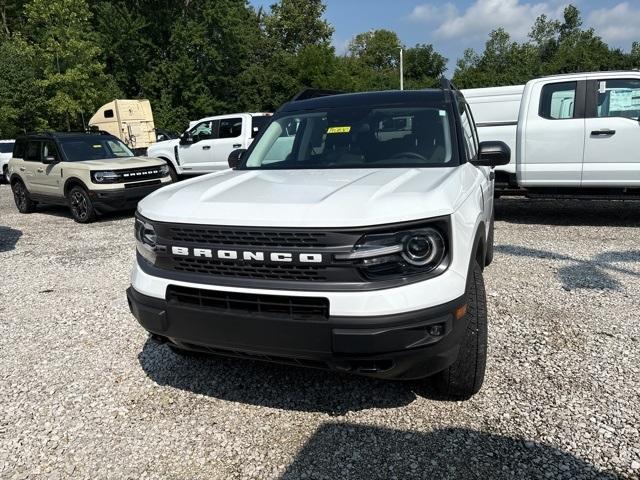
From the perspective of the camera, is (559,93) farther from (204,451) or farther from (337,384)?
(204,451)

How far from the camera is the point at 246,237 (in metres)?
2.52

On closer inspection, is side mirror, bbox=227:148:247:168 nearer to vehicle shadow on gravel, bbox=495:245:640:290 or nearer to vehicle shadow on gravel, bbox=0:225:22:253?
vehicle shadow on gravel, bbox=495:245:640:290

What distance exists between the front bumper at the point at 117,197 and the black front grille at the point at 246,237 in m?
7.22

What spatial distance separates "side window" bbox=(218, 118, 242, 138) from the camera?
1309 centimetres

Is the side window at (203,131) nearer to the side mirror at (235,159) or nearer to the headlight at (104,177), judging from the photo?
the headlight at (104,177)

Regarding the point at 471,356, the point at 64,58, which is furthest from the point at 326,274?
the point at 64,58

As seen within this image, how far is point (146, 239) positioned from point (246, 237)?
748 mm

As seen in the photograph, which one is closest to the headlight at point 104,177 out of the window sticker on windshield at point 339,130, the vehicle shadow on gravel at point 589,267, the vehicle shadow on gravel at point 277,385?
the vehicle shadow on gravel at point 277,385

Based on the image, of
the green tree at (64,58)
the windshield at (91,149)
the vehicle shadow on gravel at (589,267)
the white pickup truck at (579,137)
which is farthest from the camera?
the green tree at (64,58)

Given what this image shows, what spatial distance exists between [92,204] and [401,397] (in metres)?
7.89

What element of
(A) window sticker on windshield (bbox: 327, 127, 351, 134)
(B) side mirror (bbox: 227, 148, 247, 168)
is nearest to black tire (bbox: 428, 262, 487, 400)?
(A) window sticker on windshield (bbox: 327, 127, 351, 134)

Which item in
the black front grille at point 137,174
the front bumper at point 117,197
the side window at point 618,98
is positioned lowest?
the front bumper at point 117,197

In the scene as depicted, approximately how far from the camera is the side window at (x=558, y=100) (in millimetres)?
7504

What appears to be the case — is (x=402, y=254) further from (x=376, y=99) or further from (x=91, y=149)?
(x=91, y=149)
